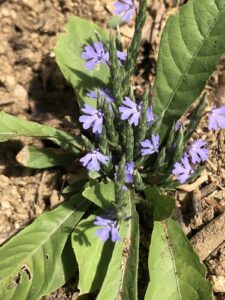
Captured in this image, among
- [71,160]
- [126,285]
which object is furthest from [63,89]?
[126,285]

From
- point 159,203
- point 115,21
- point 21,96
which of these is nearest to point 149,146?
point 159,203

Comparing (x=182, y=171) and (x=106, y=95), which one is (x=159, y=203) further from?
(x=106, y=95)

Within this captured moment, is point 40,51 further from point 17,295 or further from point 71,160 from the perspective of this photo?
point 17,295

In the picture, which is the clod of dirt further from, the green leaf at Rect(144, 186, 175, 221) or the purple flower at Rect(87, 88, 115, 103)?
the purple flower at Rect(87, 88, 115, 103)

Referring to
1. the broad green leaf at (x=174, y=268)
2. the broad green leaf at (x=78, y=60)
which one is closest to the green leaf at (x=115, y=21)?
the broad green leaf at (x=78, y=60)

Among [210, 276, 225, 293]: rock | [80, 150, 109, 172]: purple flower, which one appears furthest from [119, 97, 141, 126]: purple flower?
[210, 276, 225, 293]: rock
